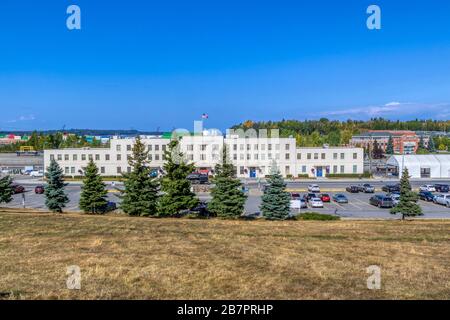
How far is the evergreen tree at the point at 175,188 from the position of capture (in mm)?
A: 26672

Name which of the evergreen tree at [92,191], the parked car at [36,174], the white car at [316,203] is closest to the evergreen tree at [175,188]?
the evergreen tree at [92,191]

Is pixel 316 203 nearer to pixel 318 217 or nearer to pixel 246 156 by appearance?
pixel 318 217

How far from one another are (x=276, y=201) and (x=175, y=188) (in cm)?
714

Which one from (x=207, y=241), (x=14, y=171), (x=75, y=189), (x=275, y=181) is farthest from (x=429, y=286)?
(x=14, y=171)

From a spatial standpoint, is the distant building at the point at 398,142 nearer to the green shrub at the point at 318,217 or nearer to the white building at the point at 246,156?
the white building at the point at 246,156

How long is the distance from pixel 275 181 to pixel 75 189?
113ft

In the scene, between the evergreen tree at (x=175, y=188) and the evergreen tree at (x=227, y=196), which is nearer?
the evergreen tree at (x=227, y=196)

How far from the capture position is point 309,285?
896cm

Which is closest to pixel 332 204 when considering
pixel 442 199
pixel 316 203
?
pixel 316 203

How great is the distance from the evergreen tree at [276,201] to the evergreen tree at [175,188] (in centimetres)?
509

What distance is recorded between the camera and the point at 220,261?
11.4m

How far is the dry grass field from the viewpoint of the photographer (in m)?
8.45

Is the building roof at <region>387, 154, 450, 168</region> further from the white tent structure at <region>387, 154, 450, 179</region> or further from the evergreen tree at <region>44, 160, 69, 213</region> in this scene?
the evergreen tree at <region>44, 160, 69, 213</region>
